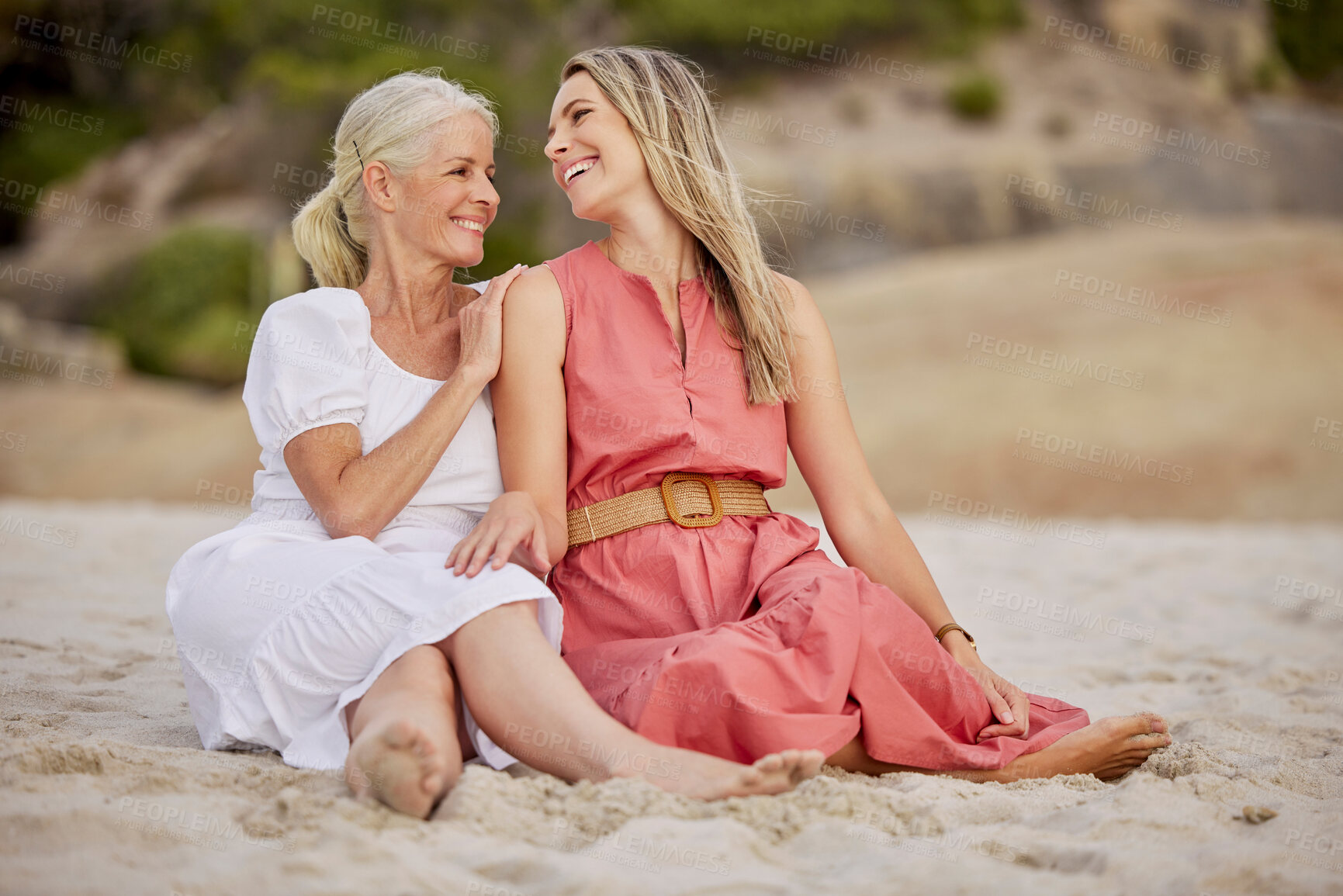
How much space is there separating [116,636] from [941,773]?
2947 millimetres

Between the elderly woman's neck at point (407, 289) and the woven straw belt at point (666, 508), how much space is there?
0.73 meters

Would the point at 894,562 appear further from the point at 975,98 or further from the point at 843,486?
the point at 975,98

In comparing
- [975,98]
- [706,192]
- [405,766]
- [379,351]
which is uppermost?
[975,98]

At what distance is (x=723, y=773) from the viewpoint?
222 cm

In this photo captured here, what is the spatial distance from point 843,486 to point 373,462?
3.96 feet

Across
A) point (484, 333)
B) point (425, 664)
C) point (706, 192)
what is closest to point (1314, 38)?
point (706, 192)

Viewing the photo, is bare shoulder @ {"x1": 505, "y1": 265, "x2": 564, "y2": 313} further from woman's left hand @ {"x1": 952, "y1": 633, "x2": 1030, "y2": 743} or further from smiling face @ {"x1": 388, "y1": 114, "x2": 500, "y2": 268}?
woman's left hand @ {"x1": 952, "y1": 633, "x2": 1030, "y2": 743}

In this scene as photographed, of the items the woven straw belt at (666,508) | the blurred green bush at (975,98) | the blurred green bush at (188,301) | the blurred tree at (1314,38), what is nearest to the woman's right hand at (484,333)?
the woven straw belt at (666,508)

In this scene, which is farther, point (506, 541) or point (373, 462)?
point (373, 462)

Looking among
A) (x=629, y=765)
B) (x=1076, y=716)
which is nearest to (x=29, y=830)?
(x=629, y=765)

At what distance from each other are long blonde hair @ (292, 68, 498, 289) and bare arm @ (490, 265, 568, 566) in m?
0.51

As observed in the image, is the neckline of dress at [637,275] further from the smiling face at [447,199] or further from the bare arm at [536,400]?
the smiling face at [447,199]

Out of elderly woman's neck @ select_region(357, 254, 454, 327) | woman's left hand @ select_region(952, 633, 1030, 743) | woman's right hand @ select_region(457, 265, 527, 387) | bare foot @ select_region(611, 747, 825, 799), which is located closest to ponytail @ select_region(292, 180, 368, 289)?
elderly woman's neck @ select_region(357, 254, 454, 327)

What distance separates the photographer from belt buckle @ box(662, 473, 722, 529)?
2.82 metres
